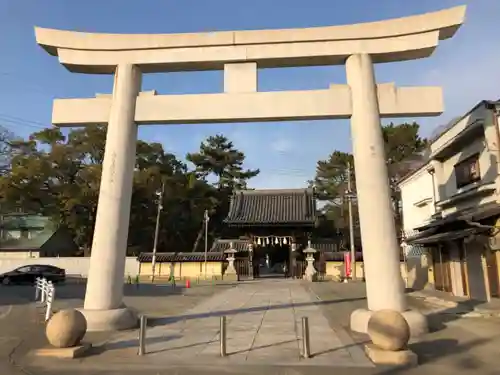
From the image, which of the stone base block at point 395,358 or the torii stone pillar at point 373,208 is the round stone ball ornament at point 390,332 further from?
the torii stone pillar at point 373,208

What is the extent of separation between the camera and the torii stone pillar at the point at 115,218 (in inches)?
421

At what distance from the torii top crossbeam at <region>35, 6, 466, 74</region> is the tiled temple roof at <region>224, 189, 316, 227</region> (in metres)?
25.0

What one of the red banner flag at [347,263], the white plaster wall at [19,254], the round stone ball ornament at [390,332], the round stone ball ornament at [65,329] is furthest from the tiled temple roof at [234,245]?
the round stone ball ornament at [390,332]

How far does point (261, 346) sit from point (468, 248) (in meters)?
11.8

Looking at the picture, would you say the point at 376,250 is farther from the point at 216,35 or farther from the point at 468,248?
the point at 468,248

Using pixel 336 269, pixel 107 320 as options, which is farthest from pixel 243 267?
pixel 107 320

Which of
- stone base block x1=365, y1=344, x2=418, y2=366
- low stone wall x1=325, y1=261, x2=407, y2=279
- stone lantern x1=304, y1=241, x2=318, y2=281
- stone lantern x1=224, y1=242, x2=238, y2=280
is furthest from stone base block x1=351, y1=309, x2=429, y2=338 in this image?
low stone wall x1=325, y1=261, x2=407, y2=279

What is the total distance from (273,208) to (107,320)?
29.0 meters

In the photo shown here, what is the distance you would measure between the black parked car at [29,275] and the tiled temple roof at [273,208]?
1423 centimetres

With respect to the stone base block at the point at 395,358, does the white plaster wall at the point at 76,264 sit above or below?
above

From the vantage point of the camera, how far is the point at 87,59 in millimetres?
12000

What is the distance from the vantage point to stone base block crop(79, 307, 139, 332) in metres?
10.4

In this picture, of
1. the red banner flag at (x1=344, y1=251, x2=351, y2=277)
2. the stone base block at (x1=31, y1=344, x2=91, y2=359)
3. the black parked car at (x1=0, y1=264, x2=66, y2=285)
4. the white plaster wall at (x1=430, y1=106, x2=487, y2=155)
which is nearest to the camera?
the stone base block at (x1=31, y1=344, x2=91, y2=359)

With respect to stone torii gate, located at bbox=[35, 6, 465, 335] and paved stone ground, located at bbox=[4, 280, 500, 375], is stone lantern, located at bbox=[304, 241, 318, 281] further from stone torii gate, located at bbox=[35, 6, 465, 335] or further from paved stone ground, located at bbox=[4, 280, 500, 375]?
stone torii gate, located at bbox=[35, 6, 465, 335]
